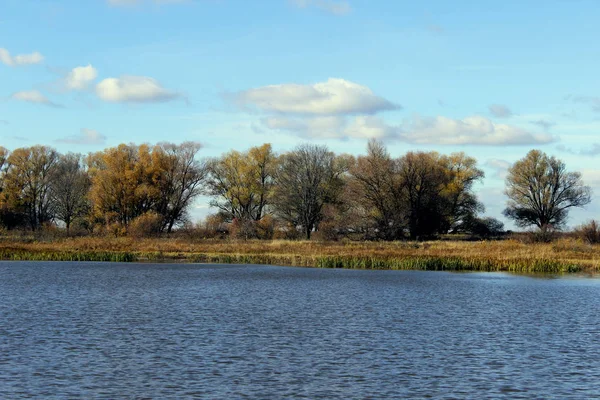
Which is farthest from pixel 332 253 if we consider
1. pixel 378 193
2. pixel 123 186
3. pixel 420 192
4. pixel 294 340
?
pixel 294 340

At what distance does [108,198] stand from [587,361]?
68.3 metres

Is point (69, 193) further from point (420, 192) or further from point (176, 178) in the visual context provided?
point (420, 192)

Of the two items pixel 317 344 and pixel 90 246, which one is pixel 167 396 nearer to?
pixel 317 344

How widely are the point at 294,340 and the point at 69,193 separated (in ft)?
246

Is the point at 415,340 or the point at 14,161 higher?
the point at 14,161

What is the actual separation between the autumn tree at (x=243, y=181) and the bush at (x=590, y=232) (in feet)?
122

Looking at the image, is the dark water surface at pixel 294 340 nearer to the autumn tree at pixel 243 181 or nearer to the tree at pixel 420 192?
the tree at pixel 420 192

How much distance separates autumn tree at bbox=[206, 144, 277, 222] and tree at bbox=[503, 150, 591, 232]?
3303cm

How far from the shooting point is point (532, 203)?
9125cm

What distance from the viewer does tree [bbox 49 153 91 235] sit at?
8912cm

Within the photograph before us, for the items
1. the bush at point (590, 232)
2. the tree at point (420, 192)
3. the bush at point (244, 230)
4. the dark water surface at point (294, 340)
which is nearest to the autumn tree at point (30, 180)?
the bush at point (244, 230)

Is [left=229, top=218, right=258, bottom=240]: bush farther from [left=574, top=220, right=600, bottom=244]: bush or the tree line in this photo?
[left=574, top=220, right=600, bottom=244]: bush

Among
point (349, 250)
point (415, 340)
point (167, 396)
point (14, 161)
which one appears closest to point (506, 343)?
point (415, 340)

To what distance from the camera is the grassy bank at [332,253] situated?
49.1 m
